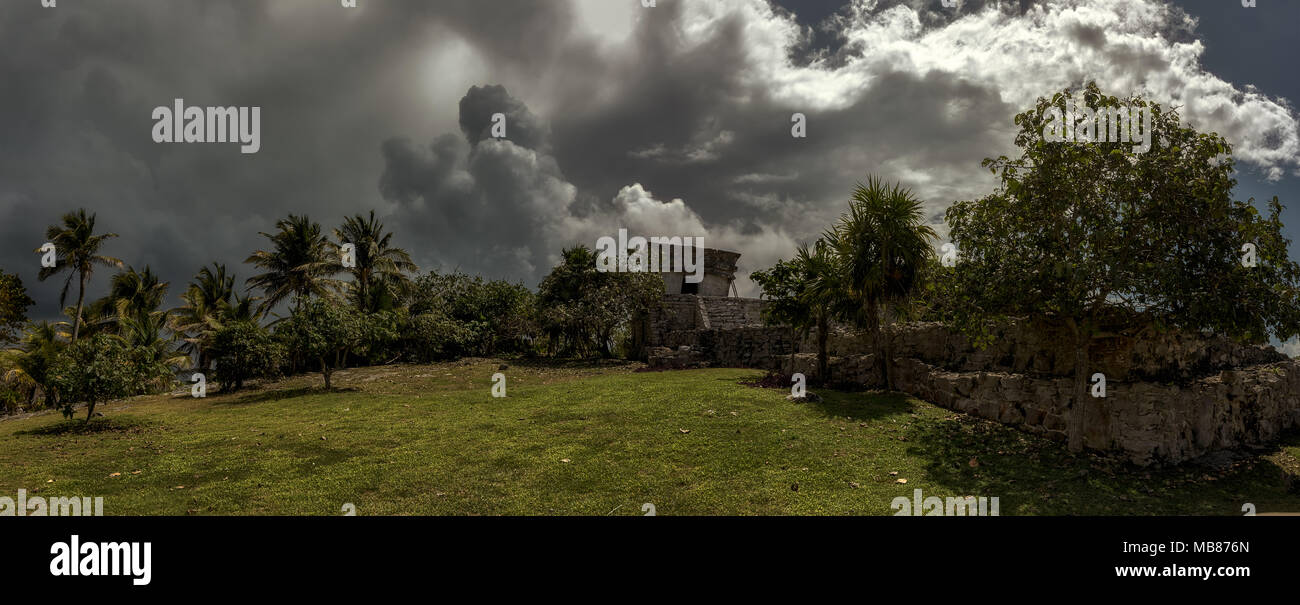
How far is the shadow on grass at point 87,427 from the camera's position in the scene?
13484mm

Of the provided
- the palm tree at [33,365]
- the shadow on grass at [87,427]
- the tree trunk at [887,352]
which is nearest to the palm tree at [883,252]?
the tree trunk at [887,352]

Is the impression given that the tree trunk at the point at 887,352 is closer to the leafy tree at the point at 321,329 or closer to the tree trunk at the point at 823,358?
the tree trunk at the point at 823,358

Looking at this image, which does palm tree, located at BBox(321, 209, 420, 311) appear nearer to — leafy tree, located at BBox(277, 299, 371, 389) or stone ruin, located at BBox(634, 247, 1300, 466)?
leafy tree, located at BBox(277, 299, 371, 389)

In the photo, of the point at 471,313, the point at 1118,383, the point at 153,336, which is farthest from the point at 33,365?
the point at 1118,383

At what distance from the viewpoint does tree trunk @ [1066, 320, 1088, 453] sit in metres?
9.64

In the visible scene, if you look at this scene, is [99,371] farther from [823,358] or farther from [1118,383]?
[1118,383]

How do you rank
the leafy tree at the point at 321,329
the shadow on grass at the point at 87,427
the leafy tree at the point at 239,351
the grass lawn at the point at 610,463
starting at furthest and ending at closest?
the leafy tree at the point at 239,351, the leafy tree at the point at 321,329, the shadow on grass at the point at 87,427, the grass lawn at the point at 610,463

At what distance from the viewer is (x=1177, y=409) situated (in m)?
9.26

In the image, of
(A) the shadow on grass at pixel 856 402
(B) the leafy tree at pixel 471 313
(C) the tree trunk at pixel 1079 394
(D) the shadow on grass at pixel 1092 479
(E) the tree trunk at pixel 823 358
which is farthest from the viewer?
(B) the leafy tree at pixel 471 313

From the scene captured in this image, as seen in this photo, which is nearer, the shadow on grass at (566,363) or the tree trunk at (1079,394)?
the tree trunk at (1079,394)

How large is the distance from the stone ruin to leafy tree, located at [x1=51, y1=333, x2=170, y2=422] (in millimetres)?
18752

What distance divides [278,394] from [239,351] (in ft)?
11.7

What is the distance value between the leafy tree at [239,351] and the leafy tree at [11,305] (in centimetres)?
1616
